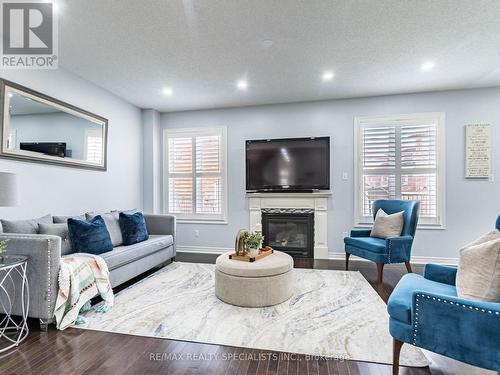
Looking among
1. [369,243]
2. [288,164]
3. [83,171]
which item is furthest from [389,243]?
[83,171]

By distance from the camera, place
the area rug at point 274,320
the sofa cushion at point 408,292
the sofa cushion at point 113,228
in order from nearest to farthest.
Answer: the sofa cushion at point 408,292 < the area rug at point 274,320 < the sofa cushion at point 113,228

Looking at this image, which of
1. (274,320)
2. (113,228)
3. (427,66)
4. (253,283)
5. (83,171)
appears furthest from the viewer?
(83,171)

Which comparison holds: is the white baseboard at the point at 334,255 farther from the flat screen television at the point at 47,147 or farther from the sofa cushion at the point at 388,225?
the flat screen television at the point at 47,147

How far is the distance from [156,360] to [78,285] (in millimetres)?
1108

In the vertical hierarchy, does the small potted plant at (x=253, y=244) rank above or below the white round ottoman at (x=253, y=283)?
above

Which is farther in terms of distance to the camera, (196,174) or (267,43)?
(196,174)

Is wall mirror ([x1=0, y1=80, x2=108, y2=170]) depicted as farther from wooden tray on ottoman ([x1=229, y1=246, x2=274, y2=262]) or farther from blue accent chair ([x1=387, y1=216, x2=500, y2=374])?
blue accent chair ([x1=387, y1=216, x2=500, y2=374])

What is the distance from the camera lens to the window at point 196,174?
5191mm

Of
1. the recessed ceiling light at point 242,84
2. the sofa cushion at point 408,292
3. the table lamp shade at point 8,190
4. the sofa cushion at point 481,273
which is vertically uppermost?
the recessed ceiling light at point 242,84

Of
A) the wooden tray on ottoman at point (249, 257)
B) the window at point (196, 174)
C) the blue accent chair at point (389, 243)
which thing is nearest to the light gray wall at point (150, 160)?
the window at point (196, 174)

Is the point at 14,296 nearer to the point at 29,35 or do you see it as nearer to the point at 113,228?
the point at 113,228

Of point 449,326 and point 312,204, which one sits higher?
point 312,204

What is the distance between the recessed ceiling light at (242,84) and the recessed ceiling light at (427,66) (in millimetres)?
2339

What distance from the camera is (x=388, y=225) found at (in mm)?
3768
